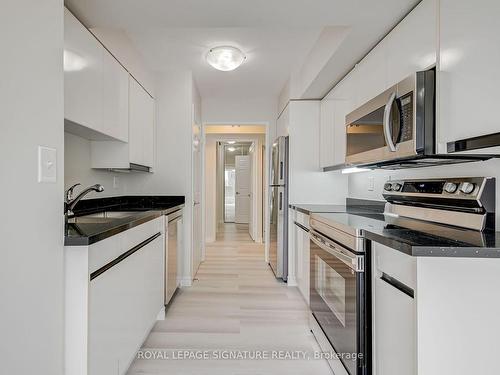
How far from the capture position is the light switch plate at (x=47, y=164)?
1106mm

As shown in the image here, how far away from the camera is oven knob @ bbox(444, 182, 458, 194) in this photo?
→ 61.0 inches

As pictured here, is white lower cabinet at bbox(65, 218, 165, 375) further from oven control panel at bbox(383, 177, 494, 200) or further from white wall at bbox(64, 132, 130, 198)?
oven control panel at bbox(383, 177, 494, 200)

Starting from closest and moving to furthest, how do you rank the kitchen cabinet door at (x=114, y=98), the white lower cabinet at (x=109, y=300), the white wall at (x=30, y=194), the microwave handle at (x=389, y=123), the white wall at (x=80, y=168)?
the white wall at (x=30, y=194), the white lower cabinet at (x=109, y=300), the microwave handle at (x=389, y=123), the kitchen cabinet door at (x=114, y=98), the white wall at (x=80, y=168)

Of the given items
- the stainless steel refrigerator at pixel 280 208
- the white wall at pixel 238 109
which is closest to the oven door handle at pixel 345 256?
the stainless steel refrigerator at pixel 280 208

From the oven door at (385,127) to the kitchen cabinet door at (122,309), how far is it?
1.52 metres

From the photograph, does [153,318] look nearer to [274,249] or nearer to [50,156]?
[50,156]

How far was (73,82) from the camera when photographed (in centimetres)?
175

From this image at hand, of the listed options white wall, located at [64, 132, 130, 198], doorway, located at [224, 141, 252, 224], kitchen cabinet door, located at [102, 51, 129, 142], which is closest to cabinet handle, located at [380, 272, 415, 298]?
kitchen cabinet door, located at [102, 51, 129, 142]

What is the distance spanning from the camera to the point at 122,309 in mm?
1709

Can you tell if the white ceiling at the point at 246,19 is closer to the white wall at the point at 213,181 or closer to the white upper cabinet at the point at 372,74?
the white upper cabinet at the point at 372,74

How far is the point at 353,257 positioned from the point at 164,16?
165 cm

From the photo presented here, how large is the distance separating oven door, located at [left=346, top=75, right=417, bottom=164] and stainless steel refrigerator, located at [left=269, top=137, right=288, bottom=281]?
4.29 ft

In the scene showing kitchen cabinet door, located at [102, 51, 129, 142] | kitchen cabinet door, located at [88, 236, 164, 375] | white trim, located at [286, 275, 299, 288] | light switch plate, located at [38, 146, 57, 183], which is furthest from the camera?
white trim, located at [286, 275, 299, 288]

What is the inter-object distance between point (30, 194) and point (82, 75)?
1058mm
